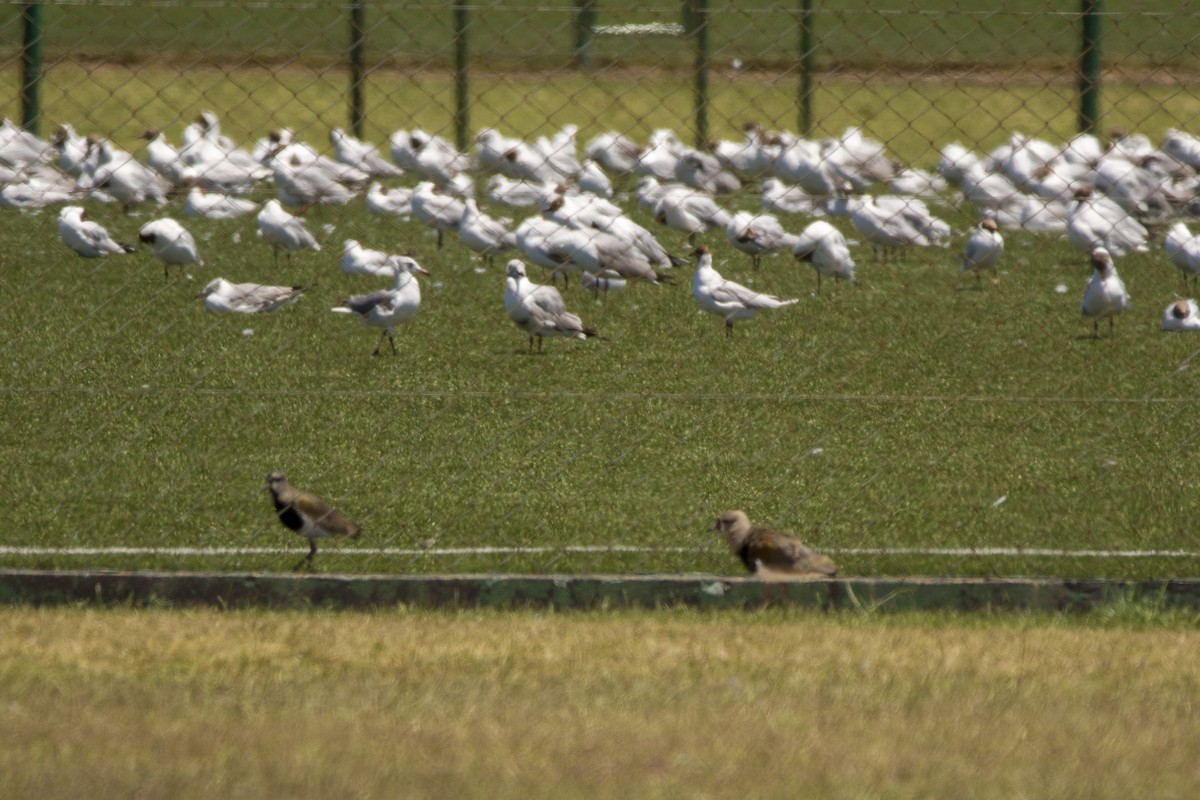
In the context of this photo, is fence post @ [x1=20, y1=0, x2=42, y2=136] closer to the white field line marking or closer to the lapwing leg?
the white field line marking

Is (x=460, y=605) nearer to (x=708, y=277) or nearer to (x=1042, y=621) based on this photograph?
(x=1042, y=621)

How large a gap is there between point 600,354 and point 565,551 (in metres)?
4.10

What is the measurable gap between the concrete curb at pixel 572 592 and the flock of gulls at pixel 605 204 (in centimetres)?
340

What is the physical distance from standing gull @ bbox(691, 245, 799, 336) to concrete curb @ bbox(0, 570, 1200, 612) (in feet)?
17.4

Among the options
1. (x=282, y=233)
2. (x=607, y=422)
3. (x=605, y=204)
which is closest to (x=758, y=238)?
(x=605, y=204)

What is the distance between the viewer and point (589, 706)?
3.54 m

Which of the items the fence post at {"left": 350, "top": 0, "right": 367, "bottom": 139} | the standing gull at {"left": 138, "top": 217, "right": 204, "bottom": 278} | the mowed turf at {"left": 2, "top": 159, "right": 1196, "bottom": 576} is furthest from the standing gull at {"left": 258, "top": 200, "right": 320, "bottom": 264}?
the fence post at {"left": 350, "top": 0, "right": 367, "bottom": 139}

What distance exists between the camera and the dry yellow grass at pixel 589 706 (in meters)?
2.98

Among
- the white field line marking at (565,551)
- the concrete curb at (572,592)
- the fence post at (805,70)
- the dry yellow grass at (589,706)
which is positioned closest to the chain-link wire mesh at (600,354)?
the white field line marking at (565,551)

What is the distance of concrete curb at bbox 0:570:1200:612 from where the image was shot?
14.9 feet

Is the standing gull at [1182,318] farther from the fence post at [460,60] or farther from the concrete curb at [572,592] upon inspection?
the concrete curb at [572,592]

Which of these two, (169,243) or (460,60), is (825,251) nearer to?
(460,60)

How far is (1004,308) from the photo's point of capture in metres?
10.6

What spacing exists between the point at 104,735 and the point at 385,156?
16863 mm
